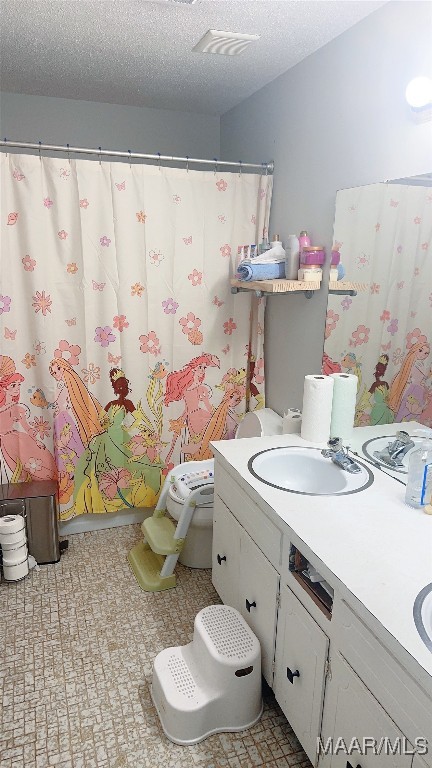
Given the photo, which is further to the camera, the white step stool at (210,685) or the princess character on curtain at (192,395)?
the princess character on curtain at (192,395)

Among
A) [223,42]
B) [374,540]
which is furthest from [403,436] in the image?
[223,42]

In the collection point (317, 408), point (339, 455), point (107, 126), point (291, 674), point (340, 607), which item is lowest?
point (291, 674)

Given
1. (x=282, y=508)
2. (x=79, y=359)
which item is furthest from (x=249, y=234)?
(x=282, y=508)

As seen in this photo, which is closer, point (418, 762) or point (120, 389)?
point (418, 762)

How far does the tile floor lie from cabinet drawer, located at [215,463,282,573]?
23.8 inches

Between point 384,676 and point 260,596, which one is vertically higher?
point 384,676

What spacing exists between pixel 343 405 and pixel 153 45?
171cm

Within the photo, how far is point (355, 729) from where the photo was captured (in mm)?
1163

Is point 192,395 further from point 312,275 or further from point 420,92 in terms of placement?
point 420,92

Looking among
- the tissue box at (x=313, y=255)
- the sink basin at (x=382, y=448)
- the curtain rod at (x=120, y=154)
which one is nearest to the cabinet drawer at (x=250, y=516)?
the sink basin at (x=382, y=448)

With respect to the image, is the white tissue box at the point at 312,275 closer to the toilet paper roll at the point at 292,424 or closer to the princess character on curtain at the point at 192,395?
the toilet paper roll at the point at 292,424

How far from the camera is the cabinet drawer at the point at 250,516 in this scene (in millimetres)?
1549

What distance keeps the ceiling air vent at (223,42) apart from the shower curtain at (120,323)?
1.84ft

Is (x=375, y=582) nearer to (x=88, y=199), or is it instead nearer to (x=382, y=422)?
(x=382, y=422)
